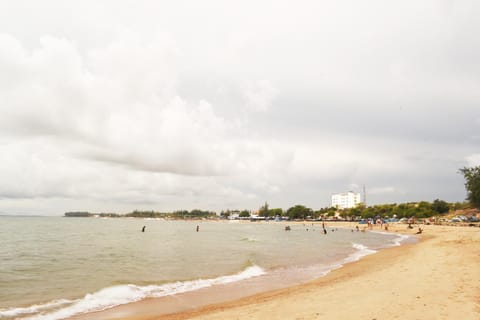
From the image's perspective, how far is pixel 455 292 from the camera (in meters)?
10.7

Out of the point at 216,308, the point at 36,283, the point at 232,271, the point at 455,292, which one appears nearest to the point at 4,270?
the point at 36,283

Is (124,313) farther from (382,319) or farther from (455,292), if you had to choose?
(455,292)

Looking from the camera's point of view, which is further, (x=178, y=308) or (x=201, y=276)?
(x=201, y=276)

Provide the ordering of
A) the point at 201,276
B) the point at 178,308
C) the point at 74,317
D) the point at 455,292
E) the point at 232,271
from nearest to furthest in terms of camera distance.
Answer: the point at 455,292, the point at 74,317, the point at 178,308, the point at 201,276, the point at 232,271

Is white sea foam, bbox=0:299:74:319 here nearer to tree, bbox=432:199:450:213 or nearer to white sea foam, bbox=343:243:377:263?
white sea foam, bbox=343:243:377:263

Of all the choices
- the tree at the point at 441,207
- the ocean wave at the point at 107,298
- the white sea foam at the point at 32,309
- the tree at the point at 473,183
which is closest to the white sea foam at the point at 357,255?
the ocean wave at the point at 107,298

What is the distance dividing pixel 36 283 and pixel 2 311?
5747 millimetres

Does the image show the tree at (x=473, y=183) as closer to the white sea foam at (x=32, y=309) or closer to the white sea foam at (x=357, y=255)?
the white sea foam at (x=357, y=255)

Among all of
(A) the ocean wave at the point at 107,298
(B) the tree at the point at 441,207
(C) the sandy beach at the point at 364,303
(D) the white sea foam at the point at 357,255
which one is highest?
(B) the tree at the point at 441,207

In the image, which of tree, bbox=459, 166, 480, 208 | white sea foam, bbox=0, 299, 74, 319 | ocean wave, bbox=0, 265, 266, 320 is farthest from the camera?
tree, bbox=459, 166, 480, 208

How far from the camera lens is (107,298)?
14.6m

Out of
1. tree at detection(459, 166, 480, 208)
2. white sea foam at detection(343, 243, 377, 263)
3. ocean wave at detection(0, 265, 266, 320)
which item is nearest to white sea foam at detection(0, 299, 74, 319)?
ocean wave at detection(0, 265, 266, 320)

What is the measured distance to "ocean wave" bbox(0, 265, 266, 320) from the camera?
12297 millimetres

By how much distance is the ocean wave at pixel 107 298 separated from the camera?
12.3m
